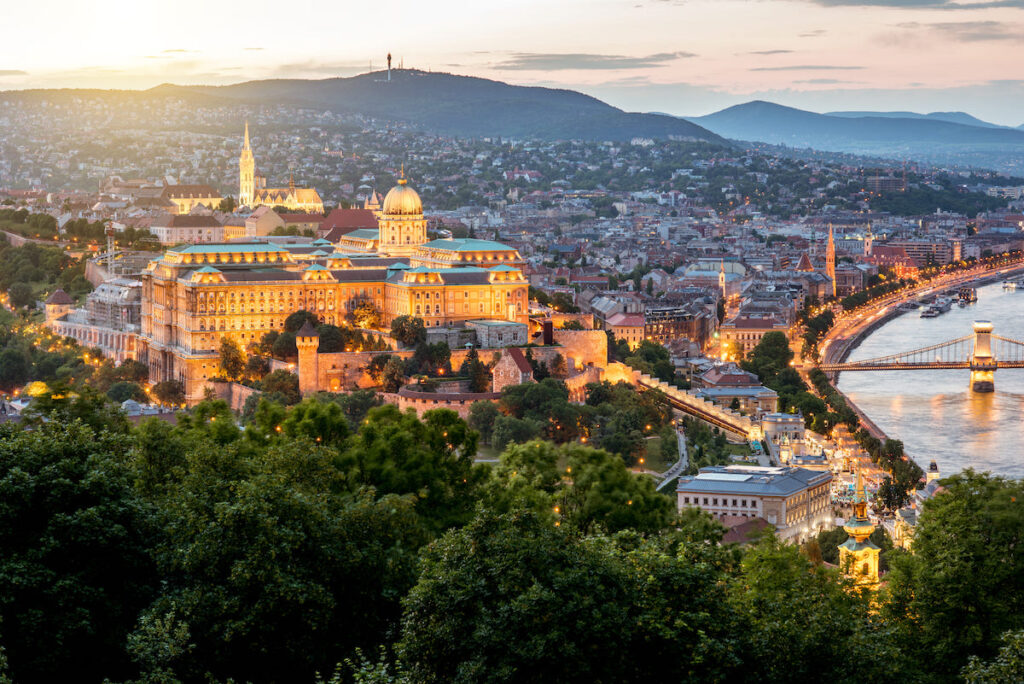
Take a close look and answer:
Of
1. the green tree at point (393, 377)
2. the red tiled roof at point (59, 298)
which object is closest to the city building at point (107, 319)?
the red tiled roof at point (59, 298)

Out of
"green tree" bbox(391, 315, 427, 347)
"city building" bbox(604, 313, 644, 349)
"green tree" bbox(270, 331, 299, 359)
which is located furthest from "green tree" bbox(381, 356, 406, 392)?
"city building" bbox(604, 313, 644, 349)

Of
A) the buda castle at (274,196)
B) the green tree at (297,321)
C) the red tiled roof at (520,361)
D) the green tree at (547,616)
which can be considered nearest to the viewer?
the green tree at (547,616)

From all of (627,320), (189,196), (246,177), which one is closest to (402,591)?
(627,320)

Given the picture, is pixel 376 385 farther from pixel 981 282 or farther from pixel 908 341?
pixel 981 282

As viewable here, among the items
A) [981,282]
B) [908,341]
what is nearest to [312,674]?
[908,341]

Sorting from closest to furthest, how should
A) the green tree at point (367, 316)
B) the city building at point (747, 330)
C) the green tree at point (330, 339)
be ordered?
the green tree at point (330, 339), the green tree at point (367, 316), the city building at point (747, 330)

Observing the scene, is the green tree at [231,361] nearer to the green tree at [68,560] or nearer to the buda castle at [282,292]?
the buda castle at [282,292]

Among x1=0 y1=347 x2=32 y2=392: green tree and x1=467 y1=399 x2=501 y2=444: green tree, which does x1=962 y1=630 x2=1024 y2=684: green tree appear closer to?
x1=467 y1=399 x2=501 y2=444: green tree

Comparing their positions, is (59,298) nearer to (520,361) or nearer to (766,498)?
(520,361)
